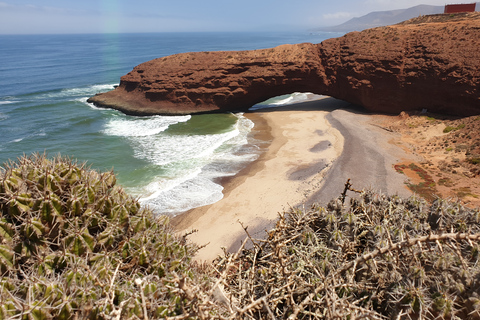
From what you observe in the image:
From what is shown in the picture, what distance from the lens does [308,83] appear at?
31.9 meters

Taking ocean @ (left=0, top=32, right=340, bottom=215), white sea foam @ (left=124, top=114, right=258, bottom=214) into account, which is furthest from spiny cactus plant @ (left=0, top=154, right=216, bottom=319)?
white sea foam @ (left=124, top=114, right=258, bottom=214)

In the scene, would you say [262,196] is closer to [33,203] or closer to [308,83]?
[33,203]

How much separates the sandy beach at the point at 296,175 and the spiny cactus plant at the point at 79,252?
538 centimetres

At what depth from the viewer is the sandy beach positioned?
45.0ft

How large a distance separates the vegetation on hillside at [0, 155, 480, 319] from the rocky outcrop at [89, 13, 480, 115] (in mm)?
25150

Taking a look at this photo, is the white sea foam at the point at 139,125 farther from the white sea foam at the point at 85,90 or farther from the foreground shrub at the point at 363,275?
the foreground shrub at the point at 363,275

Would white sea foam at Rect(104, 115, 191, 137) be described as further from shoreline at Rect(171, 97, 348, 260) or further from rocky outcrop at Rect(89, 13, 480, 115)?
shoreline at Rect(171, 97, 348, 260)

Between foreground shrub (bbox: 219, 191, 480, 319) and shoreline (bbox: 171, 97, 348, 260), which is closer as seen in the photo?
foreground shrub (bbox: 219, 191, 480, 319)

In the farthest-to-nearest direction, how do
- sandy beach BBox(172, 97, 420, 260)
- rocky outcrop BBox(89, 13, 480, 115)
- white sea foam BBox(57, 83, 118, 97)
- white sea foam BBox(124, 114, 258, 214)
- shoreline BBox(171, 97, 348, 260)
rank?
white sea foam BBox(57, 83, 118, 97)
rocky outcrop BBox(89, 13, 480, 115)
white sea foam BBox(124, 114, 258, 214)
sandy beach BBox(172, 97, 420, 260)
shoreline BBox(171, 97, 348, 260)

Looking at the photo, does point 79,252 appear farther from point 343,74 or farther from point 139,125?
point 343,74

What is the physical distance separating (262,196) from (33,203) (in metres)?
12.9

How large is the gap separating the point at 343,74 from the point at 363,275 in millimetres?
29597

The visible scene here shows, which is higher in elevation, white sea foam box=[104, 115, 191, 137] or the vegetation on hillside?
the vegetation on hillside

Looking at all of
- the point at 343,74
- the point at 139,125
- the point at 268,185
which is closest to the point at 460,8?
the point at 343,74
